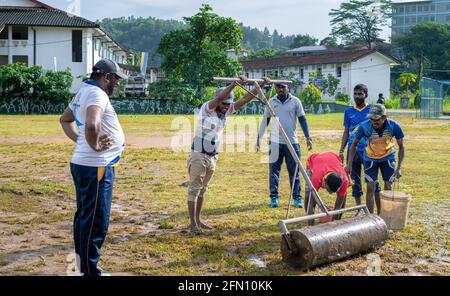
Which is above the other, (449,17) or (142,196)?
(449,17)

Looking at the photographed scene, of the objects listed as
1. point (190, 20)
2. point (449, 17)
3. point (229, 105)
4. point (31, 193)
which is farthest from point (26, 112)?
point (449, 17)

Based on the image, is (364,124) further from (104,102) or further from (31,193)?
(31,193)

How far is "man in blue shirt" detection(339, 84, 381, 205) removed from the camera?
297 inches

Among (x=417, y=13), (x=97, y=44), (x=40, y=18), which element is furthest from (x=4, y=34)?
(x=417, y=13)

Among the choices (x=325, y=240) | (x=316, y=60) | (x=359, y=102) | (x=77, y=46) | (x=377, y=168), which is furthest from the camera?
(x=316, y=60)

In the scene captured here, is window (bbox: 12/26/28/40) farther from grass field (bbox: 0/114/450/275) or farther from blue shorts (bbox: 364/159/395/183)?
blue shorts (bbox: 364/159/395/183)

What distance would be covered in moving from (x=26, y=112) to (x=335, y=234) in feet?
127

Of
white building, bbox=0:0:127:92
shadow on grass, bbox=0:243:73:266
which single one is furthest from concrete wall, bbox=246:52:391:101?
shadow on grass, bbox=0:243:73:266

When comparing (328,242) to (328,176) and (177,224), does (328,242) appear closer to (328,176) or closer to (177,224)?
(328,176)

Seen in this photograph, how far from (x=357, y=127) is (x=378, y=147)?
690 millimetres

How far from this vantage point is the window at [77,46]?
152ft

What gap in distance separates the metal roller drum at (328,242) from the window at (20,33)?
151 feet

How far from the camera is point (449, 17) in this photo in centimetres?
12731

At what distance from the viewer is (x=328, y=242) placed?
17.7 ft
